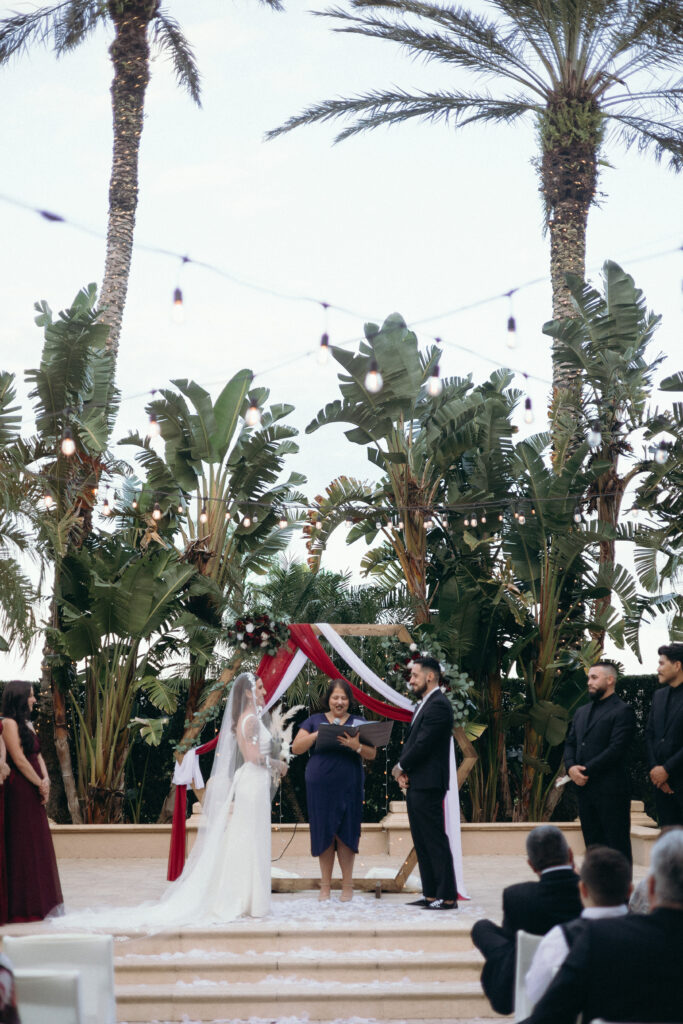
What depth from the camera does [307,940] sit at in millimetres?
7926

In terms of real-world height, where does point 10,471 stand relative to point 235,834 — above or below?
above

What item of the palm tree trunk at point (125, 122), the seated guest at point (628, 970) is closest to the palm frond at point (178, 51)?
the palm tree trunk at point (125, 122)

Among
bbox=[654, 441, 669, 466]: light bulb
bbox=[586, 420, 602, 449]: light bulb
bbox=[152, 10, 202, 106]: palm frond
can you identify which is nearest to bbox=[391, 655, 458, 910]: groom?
bbox=[586, 420, 602, 449]: light bulb

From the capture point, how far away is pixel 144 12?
16234mm

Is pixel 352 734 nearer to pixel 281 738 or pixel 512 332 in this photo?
pixel 281 738

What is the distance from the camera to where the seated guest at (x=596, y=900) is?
391cm

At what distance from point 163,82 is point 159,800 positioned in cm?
1101

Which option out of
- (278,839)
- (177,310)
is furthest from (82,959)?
(278,839)

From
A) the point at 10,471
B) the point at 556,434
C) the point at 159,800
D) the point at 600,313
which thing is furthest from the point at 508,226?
the point at 159,800

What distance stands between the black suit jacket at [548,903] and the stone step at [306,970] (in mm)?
3086

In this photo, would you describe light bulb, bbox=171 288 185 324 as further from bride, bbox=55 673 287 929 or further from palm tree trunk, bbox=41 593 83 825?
palm tree trunk, bbox=41 593 83 825

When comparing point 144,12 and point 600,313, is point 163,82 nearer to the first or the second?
point 144,12

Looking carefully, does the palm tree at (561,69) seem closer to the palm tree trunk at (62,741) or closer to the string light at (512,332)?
the string light at (512,332)

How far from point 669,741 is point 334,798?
266cm
